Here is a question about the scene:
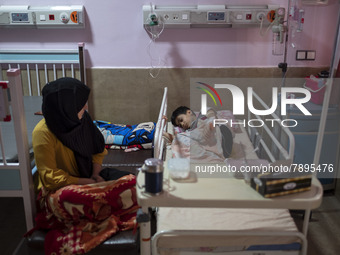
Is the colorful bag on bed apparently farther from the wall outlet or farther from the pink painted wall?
the wall outlet

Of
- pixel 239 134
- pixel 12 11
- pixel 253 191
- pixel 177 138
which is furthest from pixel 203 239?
pixel 12 11

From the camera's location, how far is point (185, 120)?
3520 mm

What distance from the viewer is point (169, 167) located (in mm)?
1952

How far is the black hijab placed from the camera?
222 centimetres

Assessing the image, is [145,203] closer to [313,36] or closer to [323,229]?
[323,229]

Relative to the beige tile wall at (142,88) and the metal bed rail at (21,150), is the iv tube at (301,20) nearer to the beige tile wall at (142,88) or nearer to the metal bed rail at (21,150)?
the beige tile wall at (142,88)

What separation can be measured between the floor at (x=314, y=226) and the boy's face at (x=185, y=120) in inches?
47.0

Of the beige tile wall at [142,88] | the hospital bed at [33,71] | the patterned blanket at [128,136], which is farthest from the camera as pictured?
the beige tile wall at [142,88]

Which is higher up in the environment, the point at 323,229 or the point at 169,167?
the point at 169,167

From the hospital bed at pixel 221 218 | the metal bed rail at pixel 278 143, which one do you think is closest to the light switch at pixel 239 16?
the metal bed rail at pixel 278 143

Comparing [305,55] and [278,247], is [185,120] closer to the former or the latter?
[305,55]

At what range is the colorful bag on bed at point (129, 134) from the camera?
137 inches

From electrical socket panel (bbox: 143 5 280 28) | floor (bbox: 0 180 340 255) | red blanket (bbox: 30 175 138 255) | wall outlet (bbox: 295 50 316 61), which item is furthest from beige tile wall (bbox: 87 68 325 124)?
red blanket (bbox: 30 175 138 255)

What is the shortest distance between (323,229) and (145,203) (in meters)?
1.78
